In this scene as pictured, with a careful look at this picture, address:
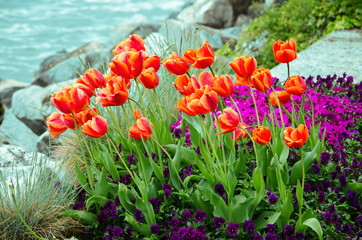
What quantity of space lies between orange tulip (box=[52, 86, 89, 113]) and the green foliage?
11.4 feet

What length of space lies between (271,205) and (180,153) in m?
0.60

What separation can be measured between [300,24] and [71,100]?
4.59 m

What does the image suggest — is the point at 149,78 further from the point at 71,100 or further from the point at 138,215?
the point at 138,215

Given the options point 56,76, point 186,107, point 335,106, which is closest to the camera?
point 186,107

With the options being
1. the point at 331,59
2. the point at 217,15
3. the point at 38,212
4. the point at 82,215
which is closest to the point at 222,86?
the point at 82,215

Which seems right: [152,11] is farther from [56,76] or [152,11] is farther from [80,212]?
[80,212]

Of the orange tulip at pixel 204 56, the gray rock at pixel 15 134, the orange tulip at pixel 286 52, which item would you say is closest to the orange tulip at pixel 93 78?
the orange tulip at pixel 204 56

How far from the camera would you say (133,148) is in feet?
8.98

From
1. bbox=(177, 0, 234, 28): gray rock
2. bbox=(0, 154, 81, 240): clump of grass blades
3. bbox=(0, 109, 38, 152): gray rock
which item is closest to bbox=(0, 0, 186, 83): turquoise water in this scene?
bbox=(177, 0, 234, 28): gray rock

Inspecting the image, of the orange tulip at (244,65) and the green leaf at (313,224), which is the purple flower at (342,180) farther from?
the orange tulip at (244,65)

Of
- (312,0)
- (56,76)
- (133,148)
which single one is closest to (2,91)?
(56,76)

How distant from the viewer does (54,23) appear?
47.9ft

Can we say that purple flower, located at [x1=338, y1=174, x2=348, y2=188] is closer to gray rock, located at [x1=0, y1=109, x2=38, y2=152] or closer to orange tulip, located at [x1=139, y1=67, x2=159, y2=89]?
orange tulip, located at [x1=139, y1=67, x2=159, y2=89]

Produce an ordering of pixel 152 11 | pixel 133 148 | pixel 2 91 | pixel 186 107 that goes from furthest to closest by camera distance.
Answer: pixel 152 11
pixel 2 91
pixel 133 148
pixel 186 107
